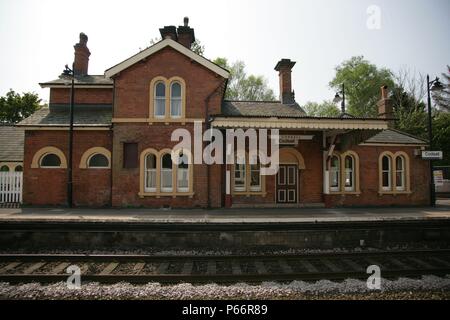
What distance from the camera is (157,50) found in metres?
13.9

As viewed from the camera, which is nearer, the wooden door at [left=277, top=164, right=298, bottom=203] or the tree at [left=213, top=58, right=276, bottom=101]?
the wooden door at [left=277, top=164, right=298, bottom=203]

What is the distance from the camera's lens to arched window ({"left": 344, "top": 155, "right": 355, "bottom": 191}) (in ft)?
51.0

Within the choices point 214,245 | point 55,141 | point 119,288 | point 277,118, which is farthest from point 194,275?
point 55,141

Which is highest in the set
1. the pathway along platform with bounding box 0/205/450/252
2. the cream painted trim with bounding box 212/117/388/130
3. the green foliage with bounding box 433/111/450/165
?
the green foliage with bounding box 433/111/450/165

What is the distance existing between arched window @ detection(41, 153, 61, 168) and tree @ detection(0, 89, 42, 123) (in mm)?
30782

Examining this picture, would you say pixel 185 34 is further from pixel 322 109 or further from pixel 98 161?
pixel 322 109

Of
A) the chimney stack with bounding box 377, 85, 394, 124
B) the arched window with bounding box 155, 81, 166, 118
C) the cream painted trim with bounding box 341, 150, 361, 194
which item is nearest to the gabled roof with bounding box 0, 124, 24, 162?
the arched window with bounding box 155, 81, 166, 118

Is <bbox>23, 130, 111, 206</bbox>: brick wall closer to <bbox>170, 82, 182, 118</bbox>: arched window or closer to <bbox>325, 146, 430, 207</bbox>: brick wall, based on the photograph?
<bbox>170, 82, 182, 118</bbox>: arched window

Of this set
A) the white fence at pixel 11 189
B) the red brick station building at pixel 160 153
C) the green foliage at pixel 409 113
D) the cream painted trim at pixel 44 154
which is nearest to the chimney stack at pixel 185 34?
the red brick station building at pixel 160 153

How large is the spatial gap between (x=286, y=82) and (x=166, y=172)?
10197mm

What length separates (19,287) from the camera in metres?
5.76

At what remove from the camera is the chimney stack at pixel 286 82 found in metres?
18.0

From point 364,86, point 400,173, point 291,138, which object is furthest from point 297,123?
point 364,86

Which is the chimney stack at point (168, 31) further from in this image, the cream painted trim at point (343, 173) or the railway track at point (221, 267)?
the railway track at point (221, 267)
